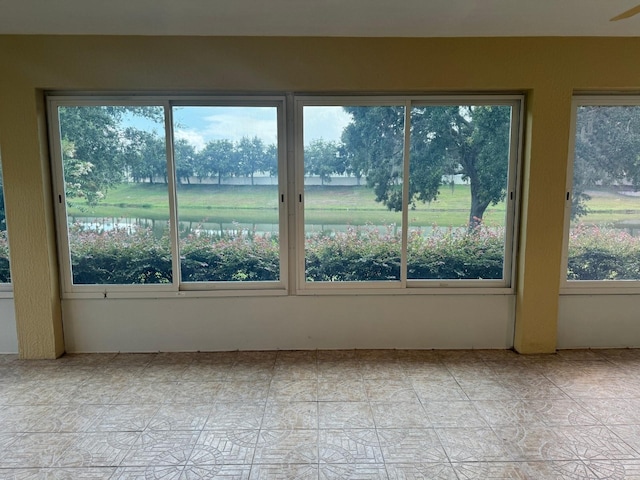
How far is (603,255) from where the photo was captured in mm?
3293

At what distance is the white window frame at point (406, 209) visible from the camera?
10.2ft

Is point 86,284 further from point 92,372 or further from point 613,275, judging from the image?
point 613,275

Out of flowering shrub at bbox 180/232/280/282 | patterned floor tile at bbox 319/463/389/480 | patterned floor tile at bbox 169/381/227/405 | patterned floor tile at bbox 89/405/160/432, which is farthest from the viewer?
flowering shrub at bbox 180/232/280/282

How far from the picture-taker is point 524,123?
3094 mm

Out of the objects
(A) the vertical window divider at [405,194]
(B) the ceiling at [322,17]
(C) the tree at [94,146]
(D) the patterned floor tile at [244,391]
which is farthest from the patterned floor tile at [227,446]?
(B) the ceiling at [322,17]

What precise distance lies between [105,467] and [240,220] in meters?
1.87

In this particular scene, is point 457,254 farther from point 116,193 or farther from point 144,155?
point 116,193

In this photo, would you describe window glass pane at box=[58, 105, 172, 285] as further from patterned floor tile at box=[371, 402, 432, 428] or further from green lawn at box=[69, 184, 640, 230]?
patterned floor tile at box=[371, 402, 432, 428]

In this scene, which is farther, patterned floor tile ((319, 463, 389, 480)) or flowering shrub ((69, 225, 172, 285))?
flowering shrub ((69, 225, 172, 285))

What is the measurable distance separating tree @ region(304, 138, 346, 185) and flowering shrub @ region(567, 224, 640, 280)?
2051mm

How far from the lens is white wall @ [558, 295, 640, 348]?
3277mm

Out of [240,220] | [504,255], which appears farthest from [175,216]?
[504,255]

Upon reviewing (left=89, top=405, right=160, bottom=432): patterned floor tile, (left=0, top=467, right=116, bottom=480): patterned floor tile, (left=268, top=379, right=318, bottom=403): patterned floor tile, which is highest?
(left=268, top=379, right=318, bottom=403): patterned floor tile

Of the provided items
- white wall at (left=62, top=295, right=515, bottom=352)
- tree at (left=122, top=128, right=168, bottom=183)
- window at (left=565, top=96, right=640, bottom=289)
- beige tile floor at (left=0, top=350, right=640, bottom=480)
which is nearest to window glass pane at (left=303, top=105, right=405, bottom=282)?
white wall at (left=62, top=295, right=515, bottom=352)
